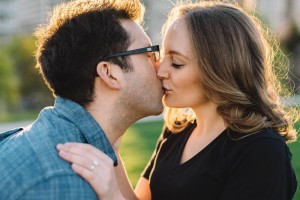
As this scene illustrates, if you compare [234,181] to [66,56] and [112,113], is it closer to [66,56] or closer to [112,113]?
[112,113]

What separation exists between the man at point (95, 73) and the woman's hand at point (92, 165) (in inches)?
3.4

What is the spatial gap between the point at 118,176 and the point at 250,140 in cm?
110

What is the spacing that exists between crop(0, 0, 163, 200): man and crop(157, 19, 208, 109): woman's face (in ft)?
0.24

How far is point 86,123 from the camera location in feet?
8.57

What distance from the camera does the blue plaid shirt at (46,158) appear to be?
218 centimetres

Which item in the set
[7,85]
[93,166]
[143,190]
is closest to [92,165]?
[93,166]

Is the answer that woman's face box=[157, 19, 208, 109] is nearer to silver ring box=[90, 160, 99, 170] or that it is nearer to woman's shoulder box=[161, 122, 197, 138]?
woman's shoulder box=[161, 122, 197, 138]

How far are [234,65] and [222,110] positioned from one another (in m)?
0.30

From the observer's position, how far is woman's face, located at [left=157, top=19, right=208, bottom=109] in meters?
3.05

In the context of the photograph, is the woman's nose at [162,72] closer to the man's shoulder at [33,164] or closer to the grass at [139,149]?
the man's shoulder at [33,164]

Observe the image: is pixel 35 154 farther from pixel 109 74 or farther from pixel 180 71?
pixel 180 71

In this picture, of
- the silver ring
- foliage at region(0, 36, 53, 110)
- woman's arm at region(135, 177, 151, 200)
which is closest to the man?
the silver ring

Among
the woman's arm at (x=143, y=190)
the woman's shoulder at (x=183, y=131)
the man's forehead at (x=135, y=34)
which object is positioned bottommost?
the woman's arm at (x=143, y=190)

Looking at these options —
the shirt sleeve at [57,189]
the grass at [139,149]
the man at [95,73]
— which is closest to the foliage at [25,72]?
the grass at [139,149]
